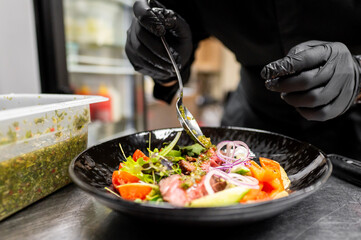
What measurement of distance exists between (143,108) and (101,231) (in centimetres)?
260

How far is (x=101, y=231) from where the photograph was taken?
22.5 inches

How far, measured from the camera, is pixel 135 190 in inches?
26.0

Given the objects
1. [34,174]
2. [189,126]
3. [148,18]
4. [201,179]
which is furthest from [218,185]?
[148,18]

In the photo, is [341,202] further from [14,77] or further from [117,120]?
[117,120]

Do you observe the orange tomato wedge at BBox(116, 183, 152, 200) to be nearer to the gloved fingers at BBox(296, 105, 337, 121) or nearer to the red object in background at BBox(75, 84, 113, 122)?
the gloved fingers at BBox(296, 105, 337, 121)

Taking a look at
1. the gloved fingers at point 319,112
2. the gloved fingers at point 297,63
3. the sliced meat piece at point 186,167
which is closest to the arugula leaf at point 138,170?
the sliced meat piece at point 186,167

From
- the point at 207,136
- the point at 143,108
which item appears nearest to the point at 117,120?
the point at 143,108

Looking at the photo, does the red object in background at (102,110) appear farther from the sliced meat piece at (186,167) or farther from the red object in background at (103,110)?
the sliced meat piece at (186,167)

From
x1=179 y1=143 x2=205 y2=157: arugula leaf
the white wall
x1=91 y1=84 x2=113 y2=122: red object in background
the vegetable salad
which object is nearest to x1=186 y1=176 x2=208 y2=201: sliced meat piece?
the vegetable salad

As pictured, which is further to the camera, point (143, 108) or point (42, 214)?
point (143, 108)

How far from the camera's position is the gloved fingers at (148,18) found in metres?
0.95

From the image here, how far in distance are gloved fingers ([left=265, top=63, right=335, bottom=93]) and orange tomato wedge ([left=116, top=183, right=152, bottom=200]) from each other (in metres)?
0.50

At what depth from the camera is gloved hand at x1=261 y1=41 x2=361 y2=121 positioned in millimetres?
796

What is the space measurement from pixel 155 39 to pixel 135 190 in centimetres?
67
